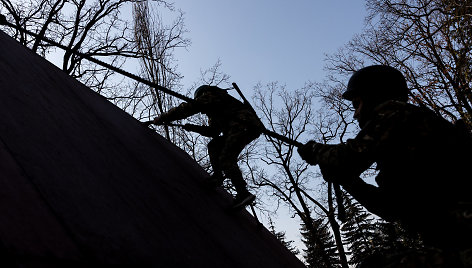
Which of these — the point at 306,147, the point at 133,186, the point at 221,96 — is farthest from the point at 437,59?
the point at 133,186

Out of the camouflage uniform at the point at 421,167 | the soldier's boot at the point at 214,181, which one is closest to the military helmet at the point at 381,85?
the camouflage uniform at the point at 421,167

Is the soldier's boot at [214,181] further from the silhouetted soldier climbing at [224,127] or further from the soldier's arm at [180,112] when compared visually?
the soldier's arm at [180,112]

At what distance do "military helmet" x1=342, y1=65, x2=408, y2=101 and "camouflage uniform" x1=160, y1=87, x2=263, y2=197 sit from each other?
1707mm

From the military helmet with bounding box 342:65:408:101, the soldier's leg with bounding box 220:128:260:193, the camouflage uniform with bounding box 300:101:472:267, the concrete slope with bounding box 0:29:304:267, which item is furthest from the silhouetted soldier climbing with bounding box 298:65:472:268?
the soldier's leg with bounding box 220:128:260:193

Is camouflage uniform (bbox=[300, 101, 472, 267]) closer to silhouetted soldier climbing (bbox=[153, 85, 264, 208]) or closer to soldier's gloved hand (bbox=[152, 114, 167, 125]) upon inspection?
silhouetted soldier climbing (bbox=[153, 85, 264, 208])

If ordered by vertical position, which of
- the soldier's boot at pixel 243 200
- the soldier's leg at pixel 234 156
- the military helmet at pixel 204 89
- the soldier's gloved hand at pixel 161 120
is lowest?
the soldier's boot at pixel 243 200

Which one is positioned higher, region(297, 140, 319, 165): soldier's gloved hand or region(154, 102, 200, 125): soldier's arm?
region(154, 102, 200, 125): soldier's arm

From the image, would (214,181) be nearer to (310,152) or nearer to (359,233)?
(310,152)

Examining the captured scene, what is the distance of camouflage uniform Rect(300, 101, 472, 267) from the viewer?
1.30 m

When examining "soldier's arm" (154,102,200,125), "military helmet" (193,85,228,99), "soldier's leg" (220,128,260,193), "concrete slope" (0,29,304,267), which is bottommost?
"concrete slope" (0,29,304,267)

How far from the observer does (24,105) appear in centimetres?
175

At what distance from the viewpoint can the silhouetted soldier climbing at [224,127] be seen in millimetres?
3594

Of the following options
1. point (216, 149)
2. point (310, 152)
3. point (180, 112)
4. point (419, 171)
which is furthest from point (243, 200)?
point (419, 171)

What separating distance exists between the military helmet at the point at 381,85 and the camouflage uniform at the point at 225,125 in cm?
171
